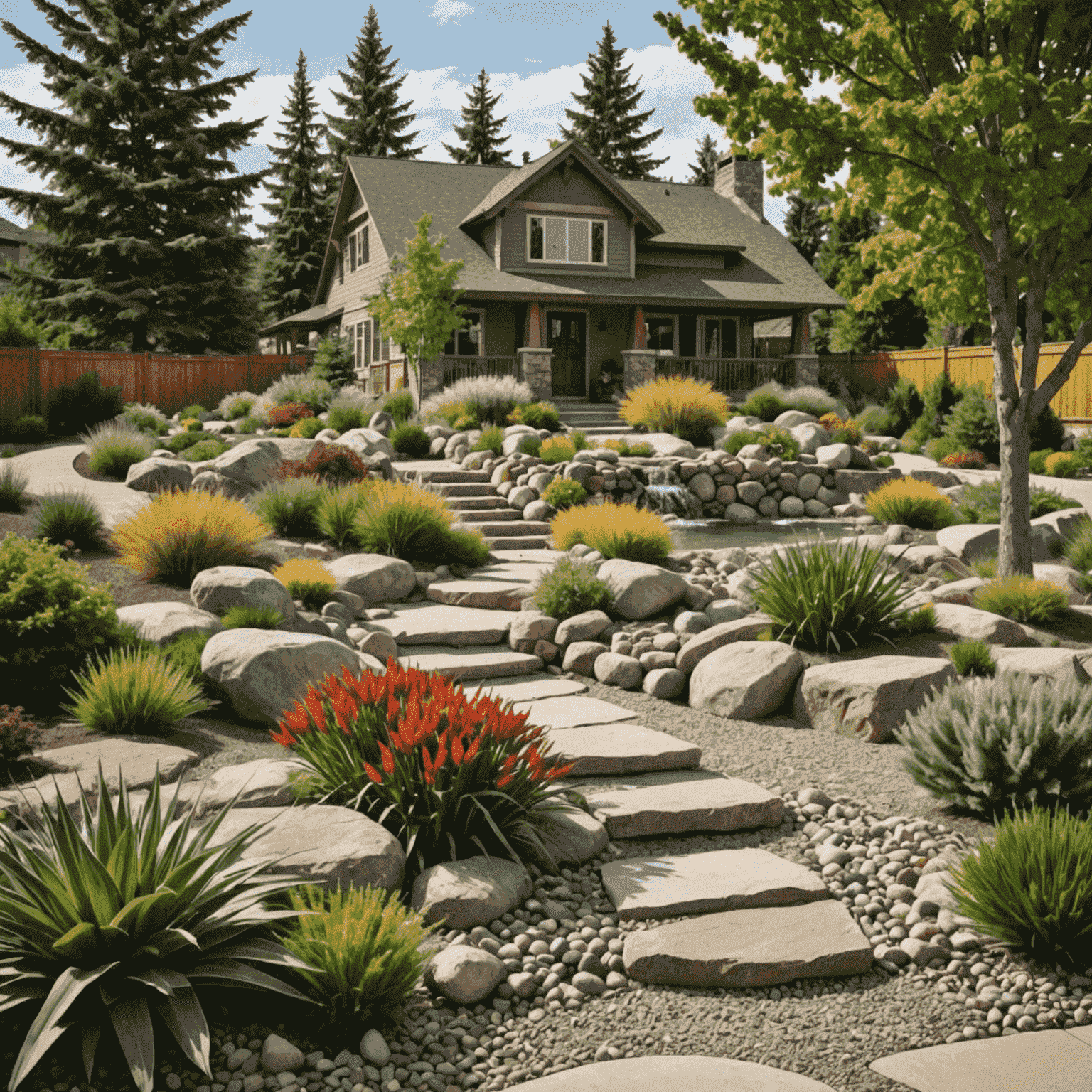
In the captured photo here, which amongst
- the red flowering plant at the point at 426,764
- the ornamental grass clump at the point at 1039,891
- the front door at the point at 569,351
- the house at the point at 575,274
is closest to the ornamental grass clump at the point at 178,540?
the red flowering plant at the point at 426,764

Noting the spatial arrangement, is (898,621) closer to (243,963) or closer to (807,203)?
(243,963)

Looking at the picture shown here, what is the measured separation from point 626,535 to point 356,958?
695 centimetres

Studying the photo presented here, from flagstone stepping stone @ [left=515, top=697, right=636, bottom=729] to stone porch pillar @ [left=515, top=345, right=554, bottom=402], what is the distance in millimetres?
16736

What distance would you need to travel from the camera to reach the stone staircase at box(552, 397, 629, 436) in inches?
819

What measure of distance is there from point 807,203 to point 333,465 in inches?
1418

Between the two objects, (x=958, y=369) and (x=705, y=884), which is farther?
(x=958, y=369)

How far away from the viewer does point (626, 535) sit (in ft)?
32.1

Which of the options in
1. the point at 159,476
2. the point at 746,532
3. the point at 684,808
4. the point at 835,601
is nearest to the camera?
the point at 684,808

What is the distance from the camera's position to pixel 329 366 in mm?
25703

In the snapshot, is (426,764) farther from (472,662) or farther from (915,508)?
(915,508)

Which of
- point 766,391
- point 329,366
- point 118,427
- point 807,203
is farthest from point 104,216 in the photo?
point 807,203

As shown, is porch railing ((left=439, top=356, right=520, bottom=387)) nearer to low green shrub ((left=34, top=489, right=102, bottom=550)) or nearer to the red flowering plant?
low green shrub ((left=34, top=489, right=102, bottom=550))

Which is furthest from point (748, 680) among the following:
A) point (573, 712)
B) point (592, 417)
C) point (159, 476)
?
point (592, 417)

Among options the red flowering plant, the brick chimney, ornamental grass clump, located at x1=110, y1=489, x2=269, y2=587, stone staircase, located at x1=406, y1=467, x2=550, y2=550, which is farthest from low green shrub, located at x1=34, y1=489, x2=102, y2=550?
the brick chimney
